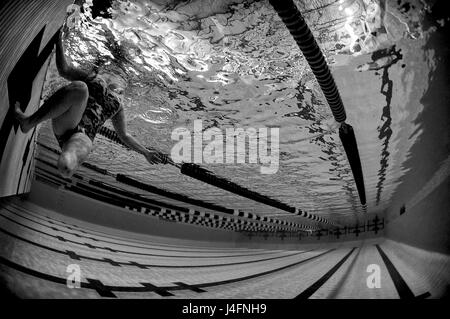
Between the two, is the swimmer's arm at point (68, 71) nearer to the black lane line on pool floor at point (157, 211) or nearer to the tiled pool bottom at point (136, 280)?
the tiled pool bottom at point (136, 280)

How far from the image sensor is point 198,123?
3533mm

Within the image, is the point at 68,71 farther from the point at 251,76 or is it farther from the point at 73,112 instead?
the point at 251,76

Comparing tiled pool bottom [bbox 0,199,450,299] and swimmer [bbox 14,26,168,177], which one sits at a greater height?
swimmer [bbox 14,26,168,177]

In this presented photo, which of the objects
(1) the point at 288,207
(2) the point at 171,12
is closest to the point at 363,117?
A: (2) the point at 171,12

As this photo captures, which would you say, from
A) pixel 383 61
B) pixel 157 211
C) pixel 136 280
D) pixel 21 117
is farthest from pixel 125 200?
pixel 383 61

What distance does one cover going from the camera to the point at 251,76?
2578mm

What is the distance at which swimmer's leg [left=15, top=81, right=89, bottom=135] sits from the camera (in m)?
2.04

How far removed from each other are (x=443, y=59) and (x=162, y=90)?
288 cm

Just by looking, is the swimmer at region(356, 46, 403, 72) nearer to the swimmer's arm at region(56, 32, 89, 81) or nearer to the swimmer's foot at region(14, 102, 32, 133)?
the swimmer's arm at region(56, 32, 89, 81)

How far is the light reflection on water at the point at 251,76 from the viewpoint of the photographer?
6.69ft

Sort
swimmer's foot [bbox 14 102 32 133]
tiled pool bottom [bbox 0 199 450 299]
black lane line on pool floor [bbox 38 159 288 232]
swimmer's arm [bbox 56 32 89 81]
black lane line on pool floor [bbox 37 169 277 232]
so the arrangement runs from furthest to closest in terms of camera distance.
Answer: black lane line on pool floor [bbox 37 169 277 232] < black lane line on pool floor [bbox 38 159 288 232] < swimmer's arm [bbox 56 32 89 81] < swimmer's foot [bbox 14 102 32 133] < tiled pool bottom [bbox 0 199 450 299]

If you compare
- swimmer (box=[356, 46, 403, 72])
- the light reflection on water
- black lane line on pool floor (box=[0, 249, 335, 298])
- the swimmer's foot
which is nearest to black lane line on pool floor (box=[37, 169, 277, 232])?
the swimmer's foot

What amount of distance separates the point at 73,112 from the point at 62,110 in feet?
0.36
